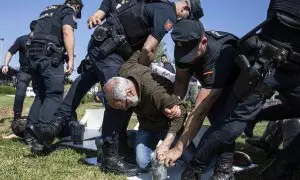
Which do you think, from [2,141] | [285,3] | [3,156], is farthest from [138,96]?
[2,141]

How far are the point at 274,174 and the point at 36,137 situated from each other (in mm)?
2320

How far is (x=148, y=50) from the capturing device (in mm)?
3605

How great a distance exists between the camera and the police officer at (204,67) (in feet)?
10.2

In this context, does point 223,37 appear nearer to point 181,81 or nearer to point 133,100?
point 181,81

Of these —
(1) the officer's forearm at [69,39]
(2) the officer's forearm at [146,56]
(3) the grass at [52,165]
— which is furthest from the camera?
(1) the officer's forearm at [69,39]

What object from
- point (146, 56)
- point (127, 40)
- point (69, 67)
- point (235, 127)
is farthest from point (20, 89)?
point (235, 127)

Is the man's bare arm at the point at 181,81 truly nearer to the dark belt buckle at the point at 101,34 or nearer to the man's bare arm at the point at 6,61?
the dark belt buckle at the point at 101,34

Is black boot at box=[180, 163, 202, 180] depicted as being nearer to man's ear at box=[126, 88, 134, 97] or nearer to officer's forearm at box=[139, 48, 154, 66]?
man's ear at box=[126, 88, 134, 97]

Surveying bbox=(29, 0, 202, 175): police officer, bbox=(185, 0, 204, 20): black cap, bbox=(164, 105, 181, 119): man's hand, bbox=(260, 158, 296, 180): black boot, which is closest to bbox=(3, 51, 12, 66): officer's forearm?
bbox=(29, 0, 202, 175): police officer

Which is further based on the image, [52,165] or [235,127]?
[52,165]

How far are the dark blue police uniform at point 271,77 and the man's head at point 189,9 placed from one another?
0.94m

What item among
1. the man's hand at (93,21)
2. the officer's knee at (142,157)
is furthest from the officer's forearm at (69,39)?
the officer's knee at (142,157)

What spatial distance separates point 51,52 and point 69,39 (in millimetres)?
252

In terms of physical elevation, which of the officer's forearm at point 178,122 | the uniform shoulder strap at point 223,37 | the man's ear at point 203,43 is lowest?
the officer's forearm at point 178,122
